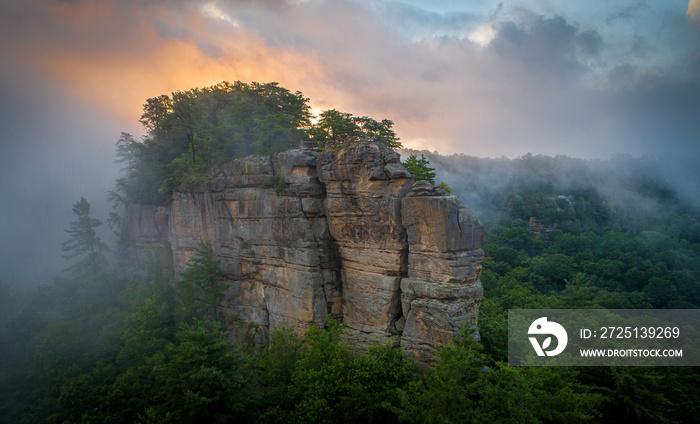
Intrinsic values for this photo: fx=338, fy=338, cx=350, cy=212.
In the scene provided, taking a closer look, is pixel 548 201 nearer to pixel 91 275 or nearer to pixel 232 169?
pixel 232 169

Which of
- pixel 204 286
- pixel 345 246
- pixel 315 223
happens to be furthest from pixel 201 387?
pixel 204 286

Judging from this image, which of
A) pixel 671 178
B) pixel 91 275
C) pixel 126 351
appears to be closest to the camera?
pixel 126 351

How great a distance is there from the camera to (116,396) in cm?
1850

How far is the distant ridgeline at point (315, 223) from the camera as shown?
20.1 meters

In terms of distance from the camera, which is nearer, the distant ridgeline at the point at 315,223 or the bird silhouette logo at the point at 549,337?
the bird silhouette logo at the point at 549,337

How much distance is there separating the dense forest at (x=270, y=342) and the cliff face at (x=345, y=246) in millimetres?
2176

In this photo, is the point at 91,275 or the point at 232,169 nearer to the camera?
the point at 232,169

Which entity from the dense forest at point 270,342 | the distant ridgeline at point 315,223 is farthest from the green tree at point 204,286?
the distant ridgeline at point 315,223

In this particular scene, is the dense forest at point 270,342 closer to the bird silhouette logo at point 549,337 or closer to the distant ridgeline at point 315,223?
the distant ridgeline at point 315,223

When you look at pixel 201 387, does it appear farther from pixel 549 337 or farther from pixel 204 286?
pixel 549 337

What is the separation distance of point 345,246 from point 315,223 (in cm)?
294

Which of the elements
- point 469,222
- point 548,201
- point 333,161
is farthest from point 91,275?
point 548,201

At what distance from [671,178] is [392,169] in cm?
11762

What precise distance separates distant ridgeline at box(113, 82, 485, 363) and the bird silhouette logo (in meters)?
3.64
